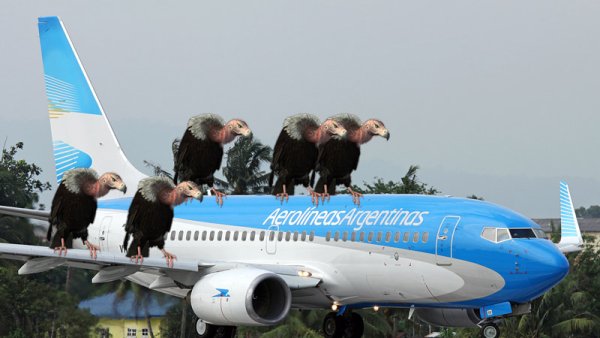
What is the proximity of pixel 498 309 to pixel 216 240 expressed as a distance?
30.0 ft

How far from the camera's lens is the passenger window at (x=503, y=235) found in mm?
32375

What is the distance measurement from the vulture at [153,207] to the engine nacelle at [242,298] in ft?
27.9

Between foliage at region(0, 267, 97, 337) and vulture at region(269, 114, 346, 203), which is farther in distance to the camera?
foliage at region(0, 267, 97, 337)

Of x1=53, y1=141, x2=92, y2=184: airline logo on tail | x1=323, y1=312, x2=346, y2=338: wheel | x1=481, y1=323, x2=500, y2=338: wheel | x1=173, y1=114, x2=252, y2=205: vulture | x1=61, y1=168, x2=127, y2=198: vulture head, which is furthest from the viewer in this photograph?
x1=53, y1=141, x2=92, y2=184: airline logo on tail

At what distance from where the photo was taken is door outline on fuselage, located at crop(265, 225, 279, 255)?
120 ft

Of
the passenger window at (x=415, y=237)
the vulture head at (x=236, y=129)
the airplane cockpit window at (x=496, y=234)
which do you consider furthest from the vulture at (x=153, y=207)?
the airplane cockpit window at (x=496, y=234)

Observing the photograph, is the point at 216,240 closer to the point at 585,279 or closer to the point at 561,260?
the point at 561,260

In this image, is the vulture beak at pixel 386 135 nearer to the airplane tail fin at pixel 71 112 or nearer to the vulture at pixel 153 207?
the vulture at pixel 153 207

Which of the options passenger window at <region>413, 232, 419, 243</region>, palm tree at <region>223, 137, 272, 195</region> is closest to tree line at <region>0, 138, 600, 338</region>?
palm tree at <region>223, 137, 272, 195</region>

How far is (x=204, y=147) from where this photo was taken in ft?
81.8

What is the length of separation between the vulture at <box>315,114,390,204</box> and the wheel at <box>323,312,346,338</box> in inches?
489

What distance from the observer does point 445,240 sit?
32.9 meters

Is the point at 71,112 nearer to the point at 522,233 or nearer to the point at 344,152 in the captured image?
the point at 522,233

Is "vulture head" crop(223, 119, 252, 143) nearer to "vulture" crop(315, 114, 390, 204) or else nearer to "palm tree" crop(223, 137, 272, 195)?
"vulture" crop(315, 114, 390, 204)
